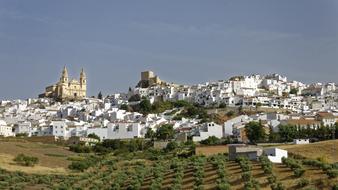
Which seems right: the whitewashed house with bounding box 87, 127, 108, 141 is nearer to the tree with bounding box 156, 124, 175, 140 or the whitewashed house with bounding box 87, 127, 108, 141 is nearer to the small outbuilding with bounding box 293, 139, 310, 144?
the tree with bounding box 156, 124, 175, 140

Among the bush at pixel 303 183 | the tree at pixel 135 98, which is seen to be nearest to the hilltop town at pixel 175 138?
the bush at pixel 303 183

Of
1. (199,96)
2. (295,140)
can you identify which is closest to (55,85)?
(199,96)

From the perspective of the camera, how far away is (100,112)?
9481cm

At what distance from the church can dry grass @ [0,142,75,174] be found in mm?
66852

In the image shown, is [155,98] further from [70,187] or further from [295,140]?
[70,187]

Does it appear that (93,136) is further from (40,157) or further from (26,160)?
(26,160)

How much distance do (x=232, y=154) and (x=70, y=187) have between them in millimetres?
11056

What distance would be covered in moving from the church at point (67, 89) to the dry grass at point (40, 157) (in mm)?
66852

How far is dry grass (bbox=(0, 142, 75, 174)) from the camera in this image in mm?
41541

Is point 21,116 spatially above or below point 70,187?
above

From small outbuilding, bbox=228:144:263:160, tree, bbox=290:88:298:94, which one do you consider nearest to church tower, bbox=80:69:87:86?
tree, bbox=290:88:298:94

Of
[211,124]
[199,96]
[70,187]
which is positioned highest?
[199,96]

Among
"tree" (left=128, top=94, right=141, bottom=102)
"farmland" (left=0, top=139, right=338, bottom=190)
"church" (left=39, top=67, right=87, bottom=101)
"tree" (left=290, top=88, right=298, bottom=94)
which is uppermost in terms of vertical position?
"church" (left=39, top=67, right=87, bottom=101)

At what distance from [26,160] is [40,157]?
448cm
